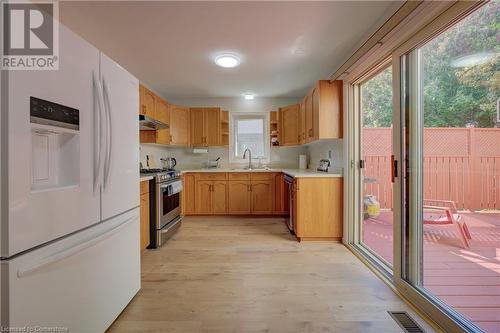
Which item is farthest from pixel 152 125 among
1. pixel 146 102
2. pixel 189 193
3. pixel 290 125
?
pixel 290 125

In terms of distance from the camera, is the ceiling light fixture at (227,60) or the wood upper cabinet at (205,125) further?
the wood upper cabinet at (205,125)

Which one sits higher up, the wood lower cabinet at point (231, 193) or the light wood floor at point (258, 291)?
the wood lower cabinet at point (231, 193)

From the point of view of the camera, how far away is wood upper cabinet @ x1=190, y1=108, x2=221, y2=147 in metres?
4.67

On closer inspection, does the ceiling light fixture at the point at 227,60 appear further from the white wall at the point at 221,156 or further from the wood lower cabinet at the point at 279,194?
the white wall at the point at 221,156

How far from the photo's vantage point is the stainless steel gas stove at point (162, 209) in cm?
300

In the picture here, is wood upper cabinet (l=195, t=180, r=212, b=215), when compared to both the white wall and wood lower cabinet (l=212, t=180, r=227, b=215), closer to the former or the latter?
wood lower cabinet (l=212, t=180, r=227, b=215)

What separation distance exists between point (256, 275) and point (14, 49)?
2.18 m

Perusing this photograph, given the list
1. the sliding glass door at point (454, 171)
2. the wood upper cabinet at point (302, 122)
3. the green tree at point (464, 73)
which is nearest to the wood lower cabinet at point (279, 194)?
the wood upper cabinet at point (302, 122)

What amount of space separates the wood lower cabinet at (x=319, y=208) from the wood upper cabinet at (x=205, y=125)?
2193mm

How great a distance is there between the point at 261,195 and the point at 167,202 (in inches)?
69.3

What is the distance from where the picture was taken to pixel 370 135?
11.1 feet

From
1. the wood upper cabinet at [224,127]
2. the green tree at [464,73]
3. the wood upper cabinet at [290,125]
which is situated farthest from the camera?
the wood upper cabinet at [224,127]

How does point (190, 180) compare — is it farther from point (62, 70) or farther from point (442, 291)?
point (442, 291)

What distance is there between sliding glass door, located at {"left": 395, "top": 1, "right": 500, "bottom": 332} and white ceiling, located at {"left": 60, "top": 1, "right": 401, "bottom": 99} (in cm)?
66
